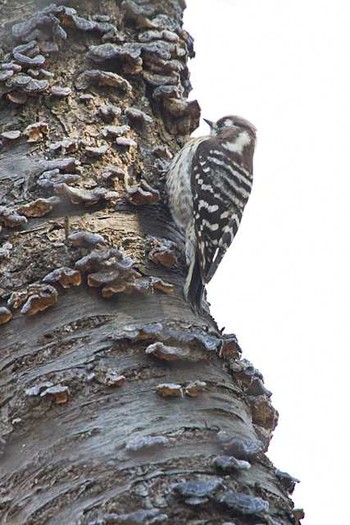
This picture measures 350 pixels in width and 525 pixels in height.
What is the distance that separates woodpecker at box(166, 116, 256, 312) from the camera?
3.61 m

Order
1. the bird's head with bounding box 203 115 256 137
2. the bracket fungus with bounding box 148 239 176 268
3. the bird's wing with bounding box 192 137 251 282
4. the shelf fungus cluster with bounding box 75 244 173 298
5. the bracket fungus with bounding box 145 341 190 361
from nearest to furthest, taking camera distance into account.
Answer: the bracket fungus with bounding box 145 341 190 361 → the shelf fungus cluster with bounding box 75 244 173 298 → the bracket fungus with bounding box 148 239 176 268 → the bird's wing with bounding box 192 137 251 282 → the bird's head with bounding box 203 115 256 137

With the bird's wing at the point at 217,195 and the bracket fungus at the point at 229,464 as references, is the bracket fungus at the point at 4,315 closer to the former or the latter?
the bracket fungus at the point at 229,464

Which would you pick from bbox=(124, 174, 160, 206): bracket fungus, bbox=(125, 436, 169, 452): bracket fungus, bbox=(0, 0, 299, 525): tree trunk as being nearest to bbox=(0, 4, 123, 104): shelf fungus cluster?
bbox=(0, 0, 299, 525): tree trunk

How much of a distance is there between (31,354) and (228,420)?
56 cm

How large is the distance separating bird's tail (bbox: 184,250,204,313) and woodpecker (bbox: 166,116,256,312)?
4 centimetres

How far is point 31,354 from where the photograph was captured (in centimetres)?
252

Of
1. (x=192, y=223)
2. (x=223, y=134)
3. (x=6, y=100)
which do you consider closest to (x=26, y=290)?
(x=6, y=100)

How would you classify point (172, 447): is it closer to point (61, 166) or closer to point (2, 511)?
point (2, 511)

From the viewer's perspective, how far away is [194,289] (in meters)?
3.02

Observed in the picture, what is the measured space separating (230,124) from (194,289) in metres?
2.21

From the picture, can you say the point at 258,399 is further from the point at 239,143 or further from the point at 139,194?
the point at 239,143

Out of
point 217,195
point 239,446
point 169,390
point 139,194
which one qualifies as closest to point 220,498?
point 239,446

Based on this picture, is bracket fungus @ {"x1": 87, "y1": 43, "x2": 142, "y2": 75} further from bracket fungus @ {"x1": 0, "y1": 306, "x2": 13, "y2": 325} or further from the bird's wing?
bracket fungus @ {"x1": 0, "y1": 306, "x2": 13, "y2": 325}

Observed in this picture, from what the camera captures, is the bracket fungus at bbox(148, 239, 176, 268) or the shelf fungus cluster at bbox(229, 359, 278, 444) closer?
the shelf fungus cluster at bbox(229, 359, 278, 444)
